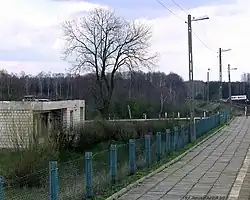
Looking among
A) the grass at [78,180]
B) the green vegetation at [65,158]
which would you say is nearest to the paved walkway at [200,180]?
the grass at [78,180]

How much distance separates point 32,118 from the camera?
1128 inches

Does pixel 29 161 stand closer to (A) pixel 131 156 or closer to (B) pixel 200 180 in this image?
(A) pixel 131 156


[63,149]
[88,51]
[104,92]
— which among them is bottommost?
[63,149]

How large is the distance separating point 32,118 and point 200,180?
50.0 feet

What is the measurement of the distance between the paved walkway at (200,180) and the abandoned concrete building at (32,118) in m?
6.65

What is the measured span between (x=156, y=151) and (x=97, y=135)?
70.8 feet

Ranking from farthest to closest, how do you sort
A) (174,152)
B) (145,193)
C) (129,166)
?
(174,152) < (129,166) < (145,193)

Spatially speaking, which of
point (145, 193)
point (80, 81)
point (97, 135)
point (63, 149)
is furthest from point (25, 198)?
point (80, 81)

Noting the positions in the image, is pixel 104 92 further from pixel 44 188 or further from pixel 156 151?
pixel 44 188

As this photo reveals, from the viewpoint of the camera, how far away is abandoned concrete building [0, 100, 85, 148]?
22.8 meters

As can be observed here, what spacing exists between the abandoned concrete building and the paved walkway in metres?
6.65

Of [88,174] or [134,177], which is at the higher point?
[88,174]

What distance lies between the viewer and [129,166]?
15.4 m

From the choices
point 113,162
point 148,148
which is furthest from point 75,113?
point 113,162
